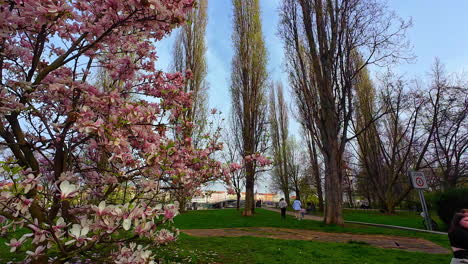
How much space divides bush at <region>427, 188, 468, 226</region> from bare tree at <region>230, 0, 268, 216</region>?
10.5 metres

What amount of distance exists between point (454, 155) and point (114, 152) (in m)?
25.9

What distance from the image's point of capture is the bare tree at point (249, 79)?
19.3 m

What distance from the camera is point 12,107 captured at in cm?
203

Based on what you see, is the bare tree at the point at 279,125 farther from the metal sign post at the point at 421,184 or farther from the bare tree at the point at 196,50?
the metal sign post at the point at 421,184

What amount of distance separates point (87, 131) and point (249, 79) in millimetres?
18001

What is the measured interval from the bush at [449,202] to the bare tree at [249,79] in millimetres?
10486

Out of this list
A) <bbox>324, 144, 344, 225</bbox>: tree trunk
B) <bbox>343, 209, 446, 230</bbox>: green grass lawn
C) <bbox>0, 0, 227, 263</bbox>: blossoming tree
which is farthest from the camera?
<bbox>343, 209, 446, 230</bbox>: green grass lawn

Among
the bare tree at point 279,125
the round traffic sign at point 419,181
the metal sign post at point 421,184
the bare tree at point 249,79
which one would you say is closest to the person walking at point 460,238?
the metal sign post at point 421,184

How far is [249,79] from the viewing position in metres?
19.4

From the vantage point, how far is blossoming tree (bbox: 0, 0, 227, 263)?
5.52ft

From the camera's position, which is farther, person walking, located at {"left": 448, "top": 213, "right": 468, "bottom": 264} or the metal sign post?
the metal sign post

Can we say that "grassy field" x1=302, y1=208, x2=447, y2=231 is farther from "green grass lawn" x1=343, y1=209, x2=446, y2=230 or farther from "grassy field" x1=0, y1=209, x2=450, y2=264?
"grassy field" x1=0, y1=209, x2=450, y2=264

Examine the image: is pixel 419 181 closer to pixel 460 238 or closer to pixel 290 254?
pixel 290 254

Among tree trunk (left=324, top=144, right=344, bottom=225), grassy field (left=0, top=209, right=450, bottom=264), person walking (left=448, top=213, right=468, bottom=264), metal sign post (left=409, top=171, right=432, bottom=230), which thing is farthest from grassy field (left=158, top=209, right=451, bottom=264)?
tree trunk (left=324, top=144, right=344, bottom=225)
